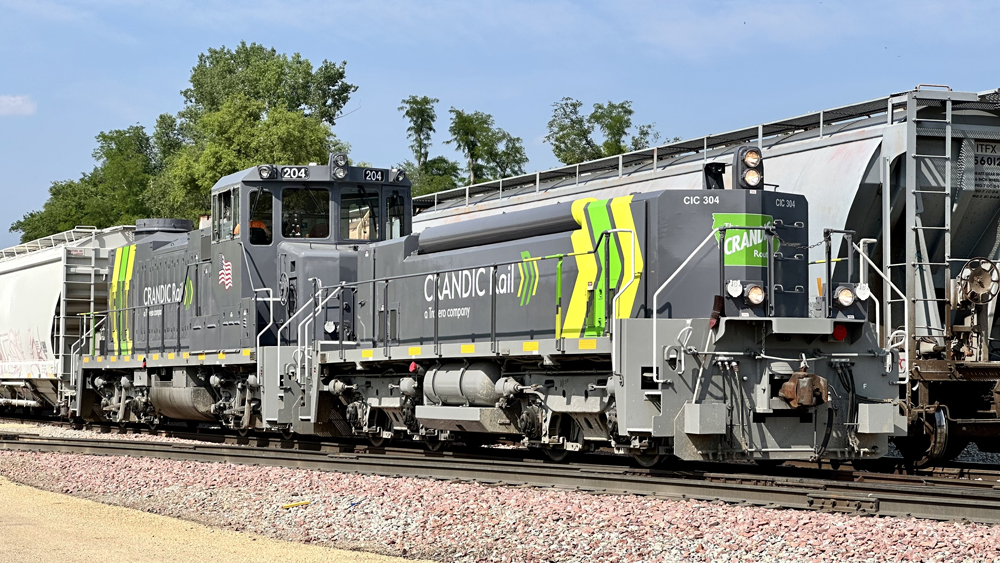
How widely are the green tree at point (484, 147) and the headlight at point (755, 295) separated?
5033 cm

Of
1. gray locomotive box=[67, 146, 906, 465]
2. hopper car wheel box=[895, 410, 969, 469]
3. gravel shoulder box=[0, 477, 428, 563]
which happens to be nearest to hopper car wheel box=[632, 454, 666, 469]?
gray locomotive box=[67, 146, 906, 465]

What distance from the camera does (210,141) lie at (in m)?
44.6

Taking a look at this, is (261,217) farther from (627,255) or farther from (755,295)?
(755,295)

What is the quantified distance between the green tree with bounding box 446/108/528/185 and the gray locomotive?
43.8 metres

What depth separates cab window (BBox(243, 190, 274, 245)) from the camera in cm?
1554

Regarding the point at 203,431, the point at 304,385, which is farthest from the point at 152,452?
the point at 203,431

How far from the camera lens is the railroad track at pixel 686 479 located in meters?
8.01

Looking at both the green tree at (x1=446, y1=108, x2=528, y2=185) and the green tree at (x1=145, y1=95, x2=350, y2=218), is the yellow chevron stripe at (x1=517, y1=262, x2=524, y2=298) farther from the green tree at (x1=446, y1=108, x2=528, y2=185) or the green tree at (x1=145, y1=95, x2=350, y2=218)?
the green tree at (x1=446, y1=108, x2=528, y2=185)

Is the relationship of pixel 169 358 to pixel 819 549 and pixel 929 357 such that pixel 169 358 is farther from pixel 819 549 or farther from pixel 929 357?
pixel 819 549

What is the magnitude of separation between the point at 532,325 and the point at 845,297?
3.20m

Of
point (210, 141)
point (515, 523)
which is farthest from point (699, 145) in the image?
point (210, 141)

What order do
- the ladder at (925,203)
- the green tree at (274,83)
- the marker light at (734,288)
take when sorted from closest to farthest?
1. the marker light at (734,288)
2. the ladder at (925,203)
3. the green tree at (274,83)

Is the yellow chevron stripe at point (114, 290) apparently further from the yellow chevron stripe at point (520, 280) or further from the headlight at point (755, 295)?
the headlight at point (755, 295)

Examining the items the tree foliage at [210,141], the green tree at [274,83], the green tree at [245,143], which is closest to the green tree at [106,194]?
the tree foliage at [210,141]
